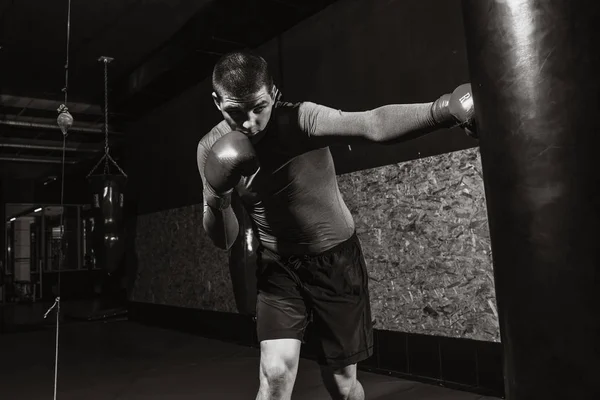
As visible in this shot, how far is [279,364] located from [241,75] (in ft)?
2.93

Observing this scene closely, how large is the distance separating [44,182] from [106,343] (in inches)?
274

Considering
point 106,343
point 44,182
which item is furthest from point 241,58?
point 44,182

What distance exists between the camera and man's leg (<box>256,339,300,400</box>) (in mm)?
1559

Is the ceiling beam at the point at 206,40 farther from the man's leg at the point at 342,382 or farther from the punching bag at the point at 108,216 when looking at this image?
the man's leg at the point at 342,382

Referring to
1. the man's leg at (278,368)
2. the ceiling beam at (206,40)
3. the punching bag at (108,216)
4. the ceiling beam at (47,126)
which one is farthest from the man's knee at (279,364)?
the ceiling beam at (47,126)

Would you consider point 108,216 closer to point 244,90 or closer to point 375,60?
point 375,60

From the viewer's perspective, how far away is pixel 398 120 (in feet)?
3.34

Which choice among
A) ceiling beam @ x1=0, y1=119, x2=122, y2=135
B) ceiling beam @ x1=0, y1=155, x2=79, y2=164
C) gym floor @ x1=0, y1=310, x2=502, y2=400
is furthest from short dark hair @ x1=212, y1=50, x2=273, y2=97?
ceiling beam @ x1=0, y1=155, x2=79, y2=164

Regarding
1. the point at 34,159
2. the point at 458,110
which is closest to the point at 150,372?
the point at 458,110

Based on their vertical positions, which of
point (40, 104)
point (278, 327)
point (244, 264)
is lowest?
point (278, 327)

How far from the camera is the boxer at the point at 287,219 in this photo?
1.34 m

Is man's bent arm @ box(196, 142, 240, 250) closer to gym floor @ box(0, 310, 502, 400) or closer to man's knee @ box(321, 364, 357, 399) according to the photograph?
man's knee @ box(321, 364, 357, 399)

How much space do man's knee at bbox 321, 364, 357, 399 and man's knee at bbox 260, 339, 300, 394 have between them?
248mm

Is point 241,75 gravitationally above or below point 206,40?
below
